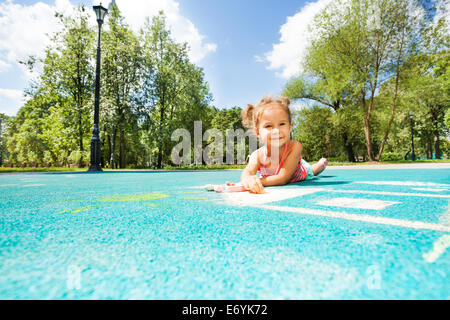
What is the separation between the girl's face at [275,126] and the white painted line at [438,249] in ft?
7.37

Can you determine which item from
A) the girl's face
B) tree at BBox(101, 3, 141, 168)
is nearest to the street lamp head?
tree at BBox(101, 3, 141, 168)

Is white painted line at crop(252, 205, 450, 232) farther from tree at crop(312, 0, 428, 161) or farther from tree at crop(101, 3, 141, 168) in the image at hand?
tree at crop(312, 0, 428, 161)

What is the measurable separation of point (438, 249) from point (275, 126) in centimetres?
242

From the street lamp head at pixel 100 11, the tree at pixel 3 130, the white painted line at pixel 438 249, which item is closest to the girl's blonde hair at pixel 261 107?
the white painted line at pixel 438 249

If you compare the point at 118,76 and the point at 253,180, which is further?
the point at 118,76

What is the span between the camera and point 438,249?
0.83 metres

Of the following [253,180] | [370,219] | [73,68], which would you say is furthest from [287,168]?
[73,68]

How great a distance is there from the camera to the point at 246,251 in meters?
0.87

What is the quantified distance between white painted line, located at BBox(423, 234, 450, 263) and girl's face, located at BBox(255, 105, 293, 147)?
2.25 m

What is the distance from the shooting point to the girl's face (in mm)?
3088

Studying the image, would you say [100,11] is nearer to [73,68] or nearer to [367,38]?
[73,68]

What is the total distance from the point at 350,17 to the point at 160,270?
20912 millimetres

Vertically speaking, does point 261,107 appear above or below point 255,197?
above

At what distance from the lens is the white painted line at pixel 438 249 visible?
0.75 metres
